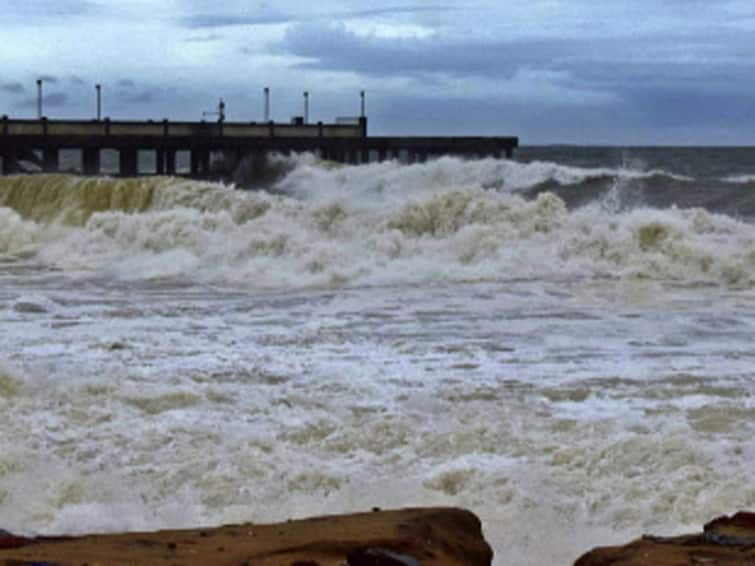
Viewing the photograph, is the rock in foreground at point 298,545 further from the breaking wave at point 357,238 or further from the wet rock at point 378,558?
the breaking wave at point 357,238

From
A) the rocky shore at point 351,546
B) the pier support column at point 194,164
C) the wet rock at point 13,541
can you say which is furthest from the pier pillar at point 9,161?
the rocky shore at point 351,546

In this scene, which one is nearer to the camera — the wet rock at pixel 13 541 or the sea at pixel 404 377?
the wet rock at pixel 13 541

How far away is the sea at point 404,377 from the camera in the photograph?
24.6 ft

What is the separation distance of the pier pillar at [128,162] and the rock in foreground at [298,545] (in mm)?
47255

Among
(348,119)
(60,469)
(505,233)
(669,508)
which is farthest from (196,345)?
(348,119)

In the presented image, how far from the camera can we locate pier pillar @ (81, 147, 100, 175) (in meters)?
51.5

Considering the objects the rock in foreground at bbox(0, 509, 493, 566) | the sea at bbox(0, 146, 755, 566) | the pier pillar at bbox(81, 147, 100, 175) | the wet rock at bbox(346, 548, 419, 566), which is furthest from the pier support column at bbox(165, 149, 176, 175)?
the wet rock at bbox(346, 548, 419, 566)

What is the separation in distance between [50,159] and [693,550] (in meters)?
48.2

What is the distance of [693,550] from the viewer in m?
4.74

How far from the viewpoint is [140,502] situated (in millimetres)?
7469

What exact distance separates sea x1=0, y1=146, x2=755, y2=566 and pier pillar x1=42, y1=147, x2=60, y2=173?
79.6 ft

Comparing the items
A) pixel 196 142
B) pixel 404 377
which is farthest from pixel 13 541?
pixel 196 142

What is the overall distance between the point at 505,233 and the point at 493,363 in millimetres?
13452

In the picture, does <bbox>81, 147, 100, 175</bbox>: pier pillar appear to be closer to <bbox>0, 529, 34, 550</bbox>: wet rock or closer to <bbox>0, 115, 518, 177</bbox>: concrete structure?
<bbox>0, 115, 518, 177</bbox>: concrete structure
